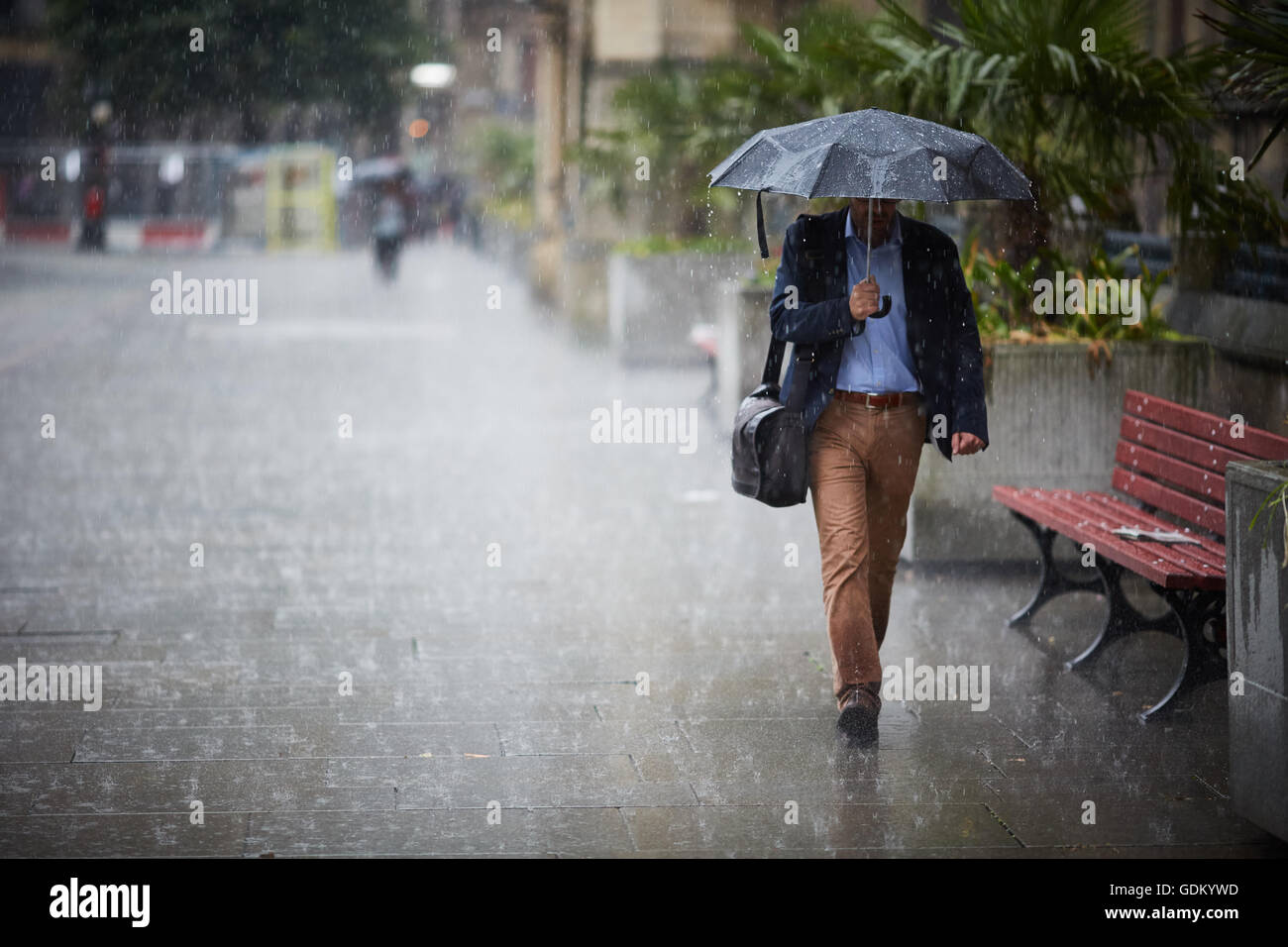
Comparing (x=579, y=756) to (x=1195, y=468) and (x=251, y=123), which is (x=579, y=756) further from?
(x=251, y=123)

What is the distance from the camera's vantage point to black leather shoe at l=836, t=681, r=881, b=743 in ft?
19.8

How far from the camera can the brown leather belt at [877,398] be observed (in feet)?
19.5

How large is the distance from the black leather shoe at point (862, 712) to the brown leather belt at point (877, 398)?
94 cm

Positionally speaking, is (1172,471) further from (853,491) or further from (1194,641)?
(853,491)

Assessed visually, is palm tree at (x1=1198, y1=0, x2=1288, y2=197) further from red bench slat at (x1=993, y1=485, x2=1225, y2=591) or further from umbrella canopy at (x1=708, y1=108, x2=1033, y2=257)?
red bench slat at (x1=993, y1=485, x2=1225, y2=591)

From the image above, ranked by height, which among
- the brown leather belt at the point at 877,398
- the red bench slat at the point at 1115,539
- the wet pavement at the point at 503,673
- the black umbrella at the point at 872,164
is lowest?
the wet pavement at the point at 503,673

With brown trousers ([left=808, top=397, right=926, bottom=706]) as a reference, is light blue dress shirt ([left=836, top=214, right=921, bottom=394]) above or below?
above

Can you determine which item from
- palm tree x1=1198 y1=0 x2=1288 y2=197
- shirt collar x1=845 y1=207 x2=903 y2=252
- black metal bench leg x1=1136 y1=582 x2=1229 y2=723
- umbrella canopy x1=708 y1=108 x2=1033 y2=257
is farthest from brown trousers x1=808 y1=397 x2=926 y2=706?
palm tree x1=1198 y1=0 x2=1288 y2=197

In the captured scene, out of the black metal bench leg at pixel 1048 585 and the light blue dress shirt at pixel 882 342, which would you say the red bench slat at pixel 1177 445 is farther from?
the light blue dress shirt at pixel 882 342

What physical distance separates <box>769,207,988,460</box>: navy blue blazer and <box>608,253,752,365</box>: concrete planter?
12722 millimetres

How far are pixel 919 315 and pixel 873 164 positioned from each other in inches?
22.5

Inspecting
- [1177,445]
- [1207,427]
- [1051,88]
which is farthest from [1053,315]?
[1207,427]

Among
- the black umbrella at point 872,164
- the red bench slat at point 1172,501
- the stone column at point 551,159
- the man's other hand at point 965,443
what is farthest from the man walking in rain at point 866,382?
the stone column at point 551,159
